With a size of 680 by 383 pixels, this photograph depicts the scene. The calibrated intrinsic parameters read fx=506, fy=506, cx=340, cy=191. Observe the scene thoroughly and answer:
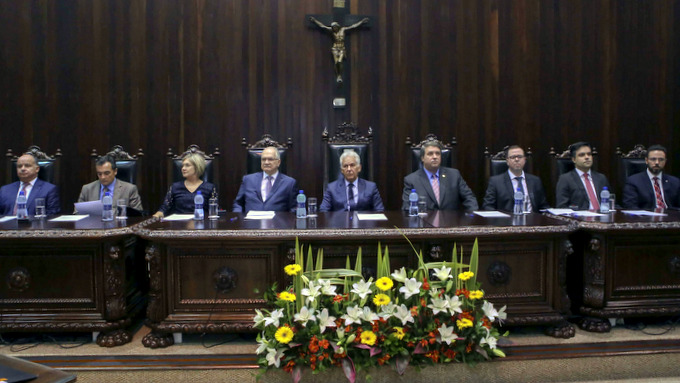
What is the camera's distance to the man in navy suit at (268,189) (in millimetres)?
3855

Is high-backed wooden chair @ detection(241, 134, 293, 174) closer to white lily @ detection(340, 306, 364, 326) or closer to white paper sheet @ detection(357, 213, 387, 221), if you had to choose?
white paper sheet @ detection(357, 213, 387, 221)

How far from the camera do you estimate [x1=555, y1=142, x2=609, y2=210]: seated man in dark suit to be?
13.2ft

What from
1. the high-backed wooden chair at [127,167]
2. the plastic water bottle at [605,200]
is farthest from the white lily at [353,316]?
the high-backed wooden chair at [127,167]

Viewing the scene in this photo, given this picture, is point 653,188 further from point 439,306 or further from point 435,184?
point 439,306

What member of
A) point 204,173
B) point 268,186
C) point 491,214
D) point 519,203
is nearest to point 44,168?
point 204,173

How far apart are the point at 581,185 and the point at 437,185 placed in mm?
1189

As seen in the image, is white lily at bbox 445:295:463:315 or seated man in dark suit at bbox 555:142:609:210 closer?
white lily at bbox 445:295:463:315

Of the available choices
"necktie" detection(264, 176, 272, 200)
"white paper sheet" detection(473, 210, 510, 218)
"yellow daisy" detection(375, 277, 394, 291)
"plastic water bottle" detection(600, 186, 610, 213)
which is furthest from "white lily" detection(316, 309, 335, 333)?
"plastic water bottle" detection(600, 186, 610, 213)

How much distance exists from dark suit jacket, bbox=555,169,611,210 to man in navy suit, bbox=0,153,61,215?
12.7ft

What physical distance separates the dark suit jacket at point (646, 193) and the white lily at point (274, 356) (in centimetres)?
337

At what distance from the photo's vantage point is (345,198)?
3775 mm

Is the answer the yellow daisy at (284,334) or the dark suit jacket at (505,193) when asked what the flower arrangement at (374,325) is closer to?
the yellow daisy at (284,334)

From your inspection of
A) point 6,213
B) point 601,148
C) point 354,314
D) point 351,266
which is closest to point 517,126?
point 601,148

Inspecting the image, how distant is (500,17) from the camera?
5113 mm
